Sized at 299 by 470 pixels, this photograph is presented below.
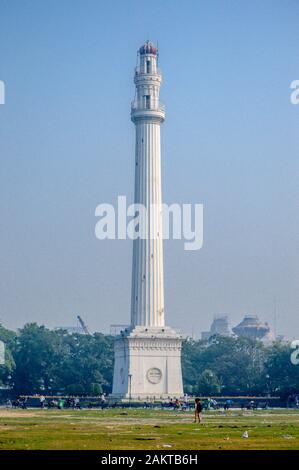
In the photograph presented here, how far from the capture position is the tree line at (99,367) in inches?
4678

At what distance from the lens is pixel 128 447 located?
3856 centimetres

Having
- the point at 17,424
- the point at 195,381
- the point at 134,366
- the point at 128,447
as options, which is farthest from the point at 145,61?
the point at 128,447

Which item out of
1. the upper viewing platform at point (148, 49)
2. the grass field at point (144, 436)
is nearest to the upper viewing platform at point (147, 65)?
the upper viewing platform at point (148, 49)

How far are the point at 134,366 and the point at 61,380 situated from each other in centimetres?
1814

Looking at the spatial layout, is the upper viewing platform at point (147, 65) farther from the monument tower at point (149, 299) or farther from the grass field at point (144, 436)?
the grass field at point (144, 436)

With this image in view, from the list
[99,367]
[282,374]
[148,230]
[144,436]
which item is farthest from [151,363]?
[144,436]

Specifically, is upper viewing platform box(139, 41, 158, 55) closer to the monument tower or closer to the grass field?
the monument tower

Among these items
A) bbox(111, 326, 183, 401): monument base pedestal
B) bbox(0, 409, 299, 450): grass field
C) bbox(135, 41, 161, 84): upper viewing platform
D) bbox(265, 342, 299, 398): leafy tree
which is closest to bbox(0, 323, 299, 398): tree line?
bbox(265, 342, 299, 398): leafy tree

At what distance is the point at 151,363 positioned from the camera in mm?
→ 112375

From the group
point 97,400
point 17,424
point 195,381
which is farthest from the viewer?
point 195,381

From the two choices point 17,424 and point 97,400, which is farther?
point 97,400

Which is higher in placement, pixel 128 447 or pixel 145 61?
pixel 145 61
